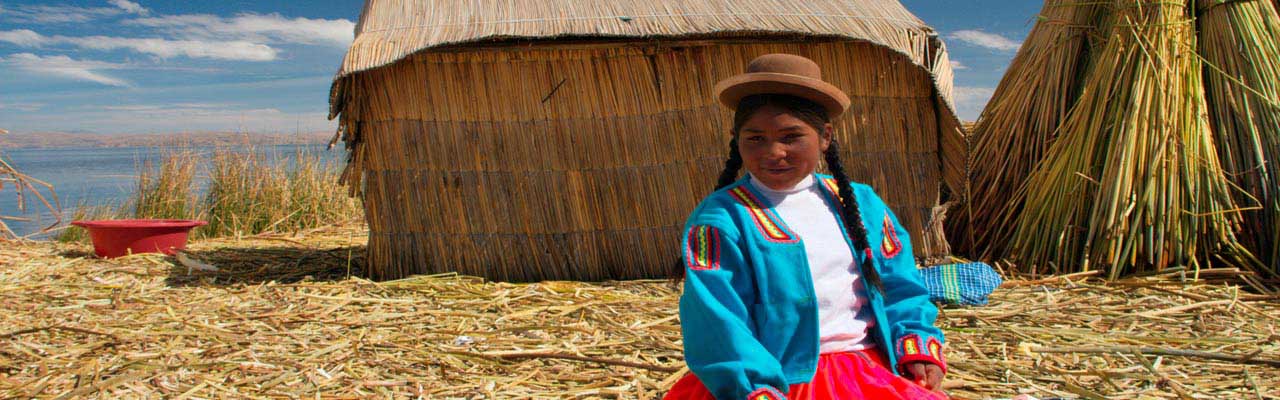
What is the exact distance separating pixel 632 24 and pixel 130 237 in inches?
Answer: 140

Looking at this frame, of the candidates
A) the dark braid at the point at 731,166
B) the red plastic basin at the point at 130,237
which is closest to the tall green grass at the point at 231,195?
the red plastic basin at the point at 130,237

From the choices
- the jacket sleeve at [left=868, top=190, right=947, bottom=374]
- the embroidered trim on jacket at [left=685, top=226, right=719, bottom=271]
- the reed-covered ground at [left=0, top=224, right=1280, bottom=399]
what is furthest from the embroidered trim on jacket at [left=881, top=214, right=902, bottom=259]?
the reed-covered ground at [left=0, top=224, right=1280, bottom=399]

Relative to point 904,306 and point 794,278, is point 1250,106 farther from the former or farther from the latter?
point 794,278

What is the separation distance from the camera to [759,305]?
163 cm

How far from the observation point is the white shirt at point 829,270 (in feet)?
5.54

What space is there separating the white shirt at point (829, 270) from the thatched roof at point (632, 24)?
2334mm

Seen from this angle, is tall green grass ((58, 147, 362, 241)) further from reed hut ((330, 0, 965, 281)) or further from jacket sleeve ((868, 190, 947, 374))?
jacket sleeve ((868, 190, 947, 374))

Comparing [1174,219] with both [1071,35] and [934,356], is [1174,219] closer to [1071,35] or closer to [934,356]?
[1071,35]

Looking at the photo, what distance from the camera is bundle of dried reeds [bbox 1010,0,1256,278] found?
13.2 ft

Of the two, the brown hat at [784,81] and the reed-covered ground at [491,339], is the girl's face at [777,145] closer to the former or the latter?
the brown hat at [784,81]

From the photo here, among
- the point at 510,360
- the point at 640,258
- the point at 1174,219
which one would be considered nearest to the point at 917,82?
the point at 1174,219

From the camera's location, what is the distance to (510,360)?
3.05m

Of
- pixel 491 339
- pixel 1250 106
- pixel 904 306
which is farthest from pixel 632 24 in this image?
pixel 1250 106

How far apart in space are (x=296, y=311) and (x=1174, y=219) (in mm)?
3886
